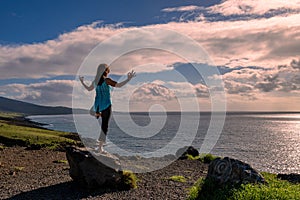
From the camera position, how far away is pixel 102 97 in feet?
48.3

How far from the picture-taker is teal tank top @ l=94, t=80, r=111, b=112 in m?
14.6

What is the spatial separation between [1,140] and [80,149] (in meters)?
29.1

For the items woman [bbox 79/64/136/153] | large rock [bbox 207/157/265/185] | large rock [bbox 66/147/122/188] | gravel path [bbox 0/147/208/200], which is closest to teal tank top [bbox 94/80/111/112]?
woman [bbox 79/64/136/153]

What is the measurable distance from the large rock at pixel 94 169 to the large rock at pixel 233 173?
16.6 feet

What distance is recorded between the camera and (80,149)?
653 inches

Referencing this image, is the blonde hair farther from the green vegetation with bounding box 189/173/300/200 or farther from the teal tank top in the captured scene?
the green vegetation with bounding box 189/173/300/200

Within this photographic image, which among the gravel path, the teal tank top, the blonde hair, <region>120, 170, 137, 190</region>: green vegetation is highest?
the blonde hair

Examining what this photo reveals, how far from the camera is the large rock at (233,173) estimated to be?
1344 cm

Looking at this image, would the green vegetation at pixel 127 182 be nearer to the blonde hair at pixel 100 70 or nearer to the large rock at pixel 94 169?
the large rock at pixel 94 169

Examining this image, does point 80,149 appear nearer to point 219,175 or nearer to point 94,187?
point 94,187

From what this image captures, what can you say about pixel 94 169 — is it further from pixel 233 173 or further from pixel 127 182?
pixel 233 173

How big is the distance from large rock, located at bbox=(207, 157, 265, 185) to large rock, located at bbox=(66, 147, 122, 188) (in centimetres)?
505

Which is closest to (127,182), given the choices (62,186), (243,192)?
(62,186)

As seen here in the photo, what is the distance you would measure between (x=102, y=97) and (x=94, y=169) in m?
3.87
